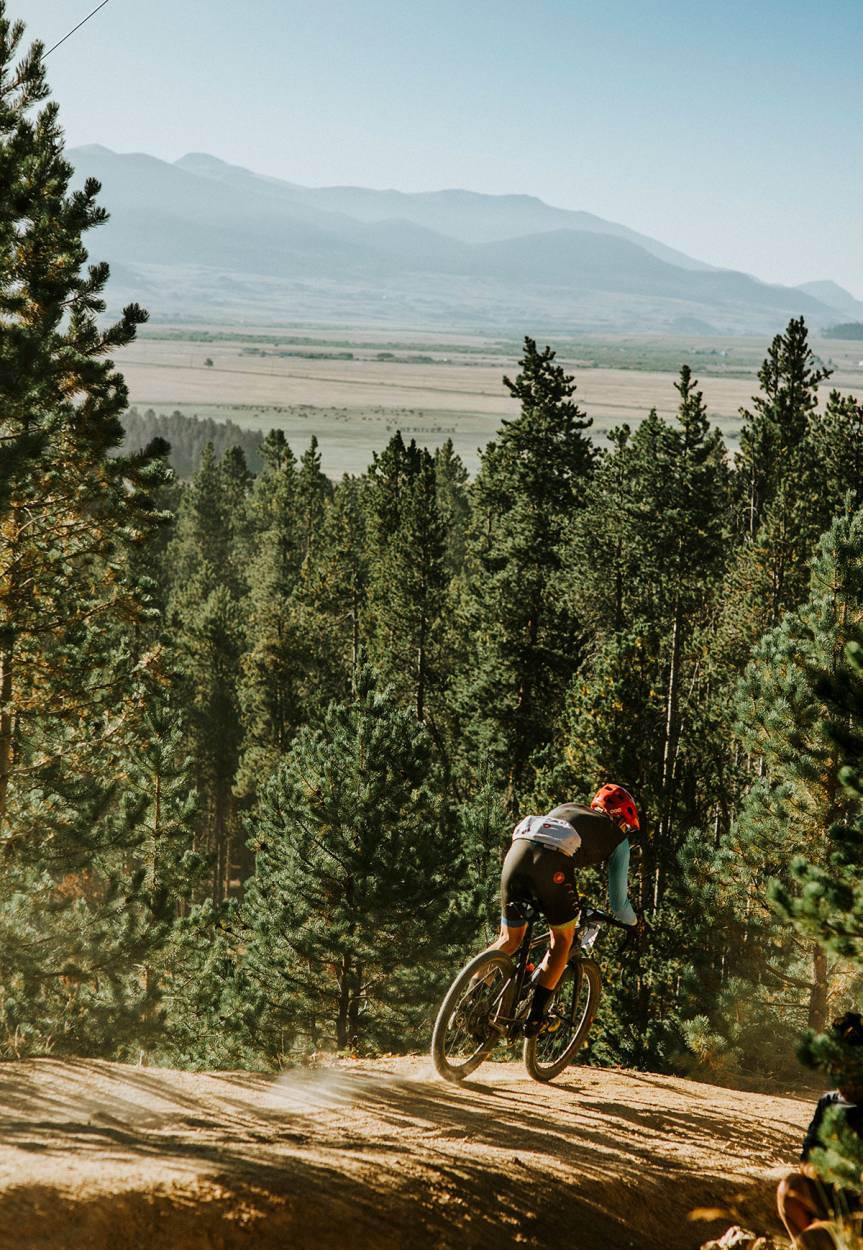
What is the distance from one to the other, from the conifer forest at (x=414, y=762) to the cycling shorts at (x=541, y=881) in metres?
1.78

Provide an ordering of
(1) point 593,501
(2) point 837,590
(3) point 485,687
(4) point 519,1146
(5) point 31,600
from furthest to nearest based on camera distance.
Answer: (1) point 593,501
(3) point 485,687
(2) point 837,590
(5) point 31,600
(4) point 519,1146

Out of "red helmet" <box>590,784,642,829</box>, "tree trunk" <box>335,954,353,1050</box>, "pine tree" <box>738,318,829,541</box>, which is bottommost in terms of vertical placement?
"tree trunk" <box>335,954,353,1050</box>

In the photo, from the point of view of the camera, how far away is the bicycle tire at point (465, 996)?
880cm

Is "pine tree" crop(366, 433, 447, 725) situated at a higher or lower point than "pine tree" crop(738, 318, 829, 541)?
lower

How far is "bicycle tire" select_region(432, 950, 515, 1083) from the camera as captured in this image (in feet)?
28.9

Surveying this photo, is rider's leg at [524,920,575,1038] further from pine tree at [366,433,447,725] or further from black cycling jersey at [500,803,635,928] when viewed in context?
pine tree at [366,433,447,725]

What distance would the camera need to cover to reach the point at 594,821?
336 inches

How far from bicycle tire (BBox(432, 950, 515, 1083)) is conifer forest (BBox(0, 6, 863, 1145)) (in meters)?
2.53

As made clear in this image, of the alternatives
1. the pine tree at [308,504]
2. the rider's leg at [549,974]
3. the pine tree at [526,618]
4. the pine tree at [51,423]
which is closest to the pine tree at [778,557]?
the pine tree at [526,618]

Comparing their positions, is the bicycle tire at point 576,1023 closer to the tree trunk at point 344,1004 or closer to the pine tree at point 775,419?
the tree trunk at point 344,1004

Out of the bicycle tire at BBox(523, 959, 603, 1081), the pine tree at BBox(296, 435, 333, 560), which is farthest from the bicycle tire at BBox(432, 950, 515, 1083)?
the pine tree at BBox(296, 435, 333, 560)

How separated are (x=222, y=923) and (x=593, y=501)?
2084cm

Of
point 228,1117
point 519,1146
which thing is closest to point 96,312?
point 228,1117

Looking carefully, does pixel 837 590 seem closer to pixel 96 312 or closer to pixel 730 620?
pixel 96 312
